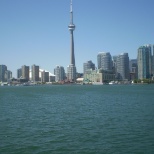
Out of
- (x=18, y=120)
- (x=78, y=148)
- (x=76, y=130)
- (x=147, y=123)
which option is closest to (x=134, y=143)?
(x=78, y=148)

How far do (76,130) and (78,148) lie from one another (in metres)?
5.83

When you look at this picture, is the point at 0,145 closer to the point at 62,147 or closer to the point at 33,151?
the point at 33,151

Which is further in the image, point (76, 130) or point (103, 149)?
point (76, 130)

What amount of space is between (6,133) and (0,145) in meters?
3.83

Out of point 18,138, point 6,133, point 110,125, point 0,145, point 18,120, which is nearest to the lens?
point 0,145

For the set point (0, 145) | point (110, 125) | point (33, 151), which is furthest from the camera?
point (110, 125)

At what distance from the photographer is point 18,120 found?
30.7 meters

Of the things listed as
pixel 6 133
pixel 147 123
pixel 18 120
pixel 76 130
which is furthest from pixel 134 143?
pixel 18 120

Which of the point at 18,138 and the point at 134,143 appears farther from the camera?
the point at 18,138

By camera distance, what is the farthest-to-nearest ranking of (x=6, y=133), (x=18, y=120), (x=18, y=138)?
(x=18, y=120), (x=6, y=133), (x=18, y=138)

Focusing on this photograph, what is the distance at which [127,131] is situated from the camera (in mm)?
23922

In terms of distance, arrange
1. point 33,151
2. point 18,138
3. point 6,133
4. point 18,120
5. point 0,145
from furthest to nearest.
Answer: point 18,120
point 6,133
point 18,138
point 0,145
point 33,151

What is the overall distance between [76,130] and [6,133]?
561 cm

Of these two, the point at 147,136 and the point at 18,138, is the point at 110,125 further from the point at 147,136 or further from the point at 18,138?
the point at 18,138
